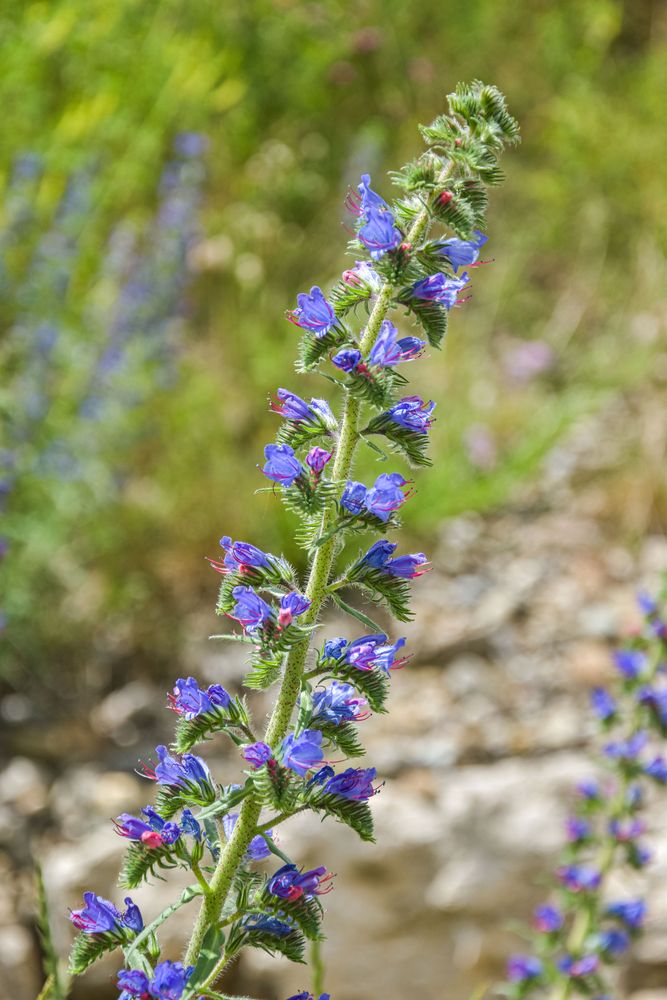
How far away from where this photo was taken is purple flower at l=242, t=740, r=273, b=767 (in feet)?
5.01

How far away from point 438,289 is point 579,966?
7.21ft

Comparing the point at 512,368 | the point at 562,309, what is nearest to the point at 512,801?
the point at 512,368

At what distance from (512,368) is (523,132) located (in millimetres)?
3044

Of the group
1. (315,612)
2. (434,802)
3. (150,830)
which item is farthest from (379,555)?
(434,802)

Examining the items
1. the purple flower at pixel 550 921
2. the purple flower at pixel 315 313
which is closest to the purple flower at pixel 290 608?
the purple flower at pixel 315 313

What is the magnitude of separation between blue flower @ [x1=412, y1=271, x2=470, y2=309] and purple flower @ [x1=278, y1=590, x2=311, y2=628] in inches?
21.7

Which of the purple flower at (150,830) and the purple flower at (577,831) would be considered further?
the purple flower at (577,831)

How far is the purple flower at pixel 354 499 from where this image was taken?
1631 millimetres

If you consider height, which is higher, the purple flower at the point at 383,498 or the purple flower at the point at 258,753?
the purple flower at the point at 383,498

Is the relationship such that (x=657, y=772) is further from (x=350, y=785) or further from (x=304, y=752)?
(x=304, y=752)

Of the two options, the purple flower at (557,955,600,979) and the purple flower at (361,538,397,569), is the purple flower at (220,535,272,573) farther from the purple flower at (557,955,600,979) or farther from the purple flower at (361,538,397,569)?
the purple flower at (557,955,600,979)

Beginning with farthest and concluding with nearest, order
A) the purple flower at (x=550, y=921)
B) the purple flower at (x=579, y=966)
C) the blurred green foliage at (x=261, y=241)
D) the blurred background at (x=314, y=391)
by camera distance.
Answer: the blurred green foliage at (x=261, y=241) → the blurred background at (x=314, y=391) → the purple flower at (x=550, y=921) → the purple flower at (x=579, y=966)

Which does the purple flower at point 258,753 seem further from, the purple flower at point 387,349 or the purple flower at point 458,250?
the purple flower at point 458,250

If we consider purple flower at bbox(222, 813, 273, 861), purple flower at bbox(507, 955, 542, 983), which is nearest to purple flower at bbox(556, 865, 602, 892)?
purple flower at bbox(507, 955, 542, 983)
